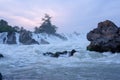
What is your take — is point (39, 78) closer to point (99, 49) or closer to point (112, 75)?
point (112, 75)

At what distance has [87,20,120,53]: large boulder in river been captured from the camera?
80.7ft

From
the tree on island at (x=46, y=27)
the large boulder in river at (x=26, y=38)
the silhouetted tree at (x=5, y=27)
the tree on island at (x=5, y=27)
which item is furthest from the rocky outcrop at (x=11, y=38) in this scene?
the tree on island at (x=46, y=27)

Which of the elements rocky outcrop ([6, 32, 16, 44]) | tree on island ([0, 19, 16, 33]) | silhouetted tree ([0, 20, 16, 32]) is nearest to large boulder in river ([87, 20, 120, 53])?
rocky outcrop ([6, 32, 16, 44])

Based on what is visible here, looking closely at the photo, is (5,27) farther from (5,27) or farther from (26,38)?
(26,38)

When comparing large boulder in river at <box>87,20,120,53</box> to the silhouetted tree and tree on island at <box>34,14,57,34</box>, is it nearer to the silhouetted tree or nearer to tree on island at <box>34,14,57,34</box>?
the silhouetted tree

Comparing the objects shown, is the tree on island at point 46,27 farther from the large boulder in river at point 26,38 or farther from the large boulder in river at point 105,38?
the large boulder in river at point 105,38

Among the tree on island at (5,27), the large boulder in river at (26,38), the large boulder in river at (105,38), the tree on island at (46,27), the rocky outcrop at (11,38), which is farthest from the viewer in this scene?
the tree on island at (46,27)

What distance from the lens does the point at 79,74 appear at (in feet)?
43.8

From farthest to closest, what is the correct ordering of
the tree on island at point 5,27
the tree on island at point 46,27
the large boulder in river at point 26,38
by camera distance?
the tree on island at point 46,27, the tree on island at point 5,27, the large boulder in river at point 26,38

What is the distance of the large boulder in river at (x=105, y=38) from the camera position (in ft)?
80.7

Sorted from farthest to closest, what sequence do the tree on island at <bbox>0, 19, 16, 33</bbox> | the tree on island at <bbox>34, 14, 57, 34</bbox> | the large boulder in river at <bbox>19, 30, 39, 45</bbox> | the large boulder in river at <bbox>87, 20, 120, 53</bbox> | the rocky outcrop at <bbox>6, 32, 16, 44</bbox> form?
the tree on island at <bbox>34, 14, 57, 34</bbox> < the tree on island at <bbox>0, 19, 16, 33</bbox> < the large boulder in river at <bbox>19, 30, 39, 45</bbox> < the rocky outcrop at <bbox>6, 32, 16, 44</bbox> < the large boulder in river at <bbox>87, 20, 120, 53</bbox>

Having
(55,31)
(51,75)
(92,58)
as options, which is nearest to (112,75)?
(51,75)

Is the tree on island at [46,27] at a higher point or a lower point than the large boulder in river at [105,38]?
higher

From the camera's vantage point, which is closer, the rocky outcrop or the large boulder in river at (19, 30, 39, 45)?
the rocky outcrop
